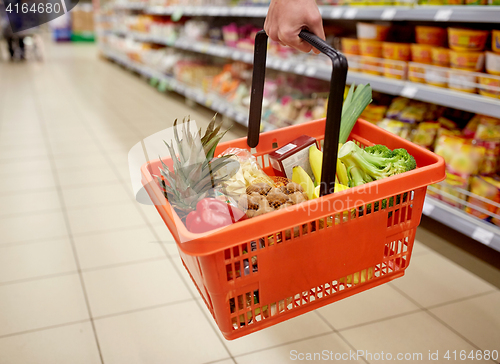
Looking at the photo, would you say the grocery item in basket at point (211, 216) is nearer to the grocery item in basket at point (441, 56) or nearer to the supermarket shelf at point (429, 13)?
the supermarket shelf at point (429, 13)

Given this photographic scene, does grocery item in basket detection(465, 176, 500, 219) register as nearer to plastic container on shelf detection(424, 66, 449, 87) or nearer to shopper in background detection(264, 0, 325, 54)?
plastic container on shelf detection(424, 66, 449, 87)

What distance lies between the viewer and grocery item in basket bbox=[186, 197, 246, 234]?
2.58ft

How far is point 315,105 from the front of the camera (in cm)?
322

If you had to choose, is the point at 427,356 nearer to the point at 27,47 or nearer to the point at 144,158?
the point at 144,158

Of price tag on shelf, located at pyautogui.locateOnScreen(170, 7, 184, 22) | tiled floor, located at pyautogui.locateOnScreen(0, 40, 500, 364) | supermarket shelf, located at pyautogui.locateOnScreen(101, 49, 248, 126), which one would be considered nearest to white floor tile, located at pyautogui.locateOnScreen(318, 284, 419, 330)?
tiled floor, located at pyautogui.locateOnScreen(0, 40, 500, 364)

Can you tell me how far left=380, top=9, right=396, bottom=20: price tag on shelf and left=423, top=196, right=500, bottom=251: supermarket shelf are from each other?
0.97 m

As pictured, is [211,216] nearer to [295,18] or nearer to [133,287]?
[295,18]

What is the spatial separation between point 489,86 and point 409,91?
0.43 m

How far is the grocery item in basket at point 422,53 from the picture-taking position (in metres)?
2.19

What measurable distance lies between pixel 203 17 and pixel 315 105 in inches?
122

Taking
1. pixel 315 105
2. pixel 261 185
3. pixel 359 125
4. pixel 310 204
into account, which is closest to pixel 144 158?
pixel 261 185

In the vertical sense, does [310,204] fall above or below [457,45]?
below

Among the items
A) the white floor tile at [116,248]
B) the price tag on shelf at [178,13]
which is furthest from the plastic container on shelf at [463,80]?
the price tag on shelf at [178,13]

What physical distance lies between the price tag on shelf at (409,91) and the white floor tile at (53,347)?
6.21 feet
